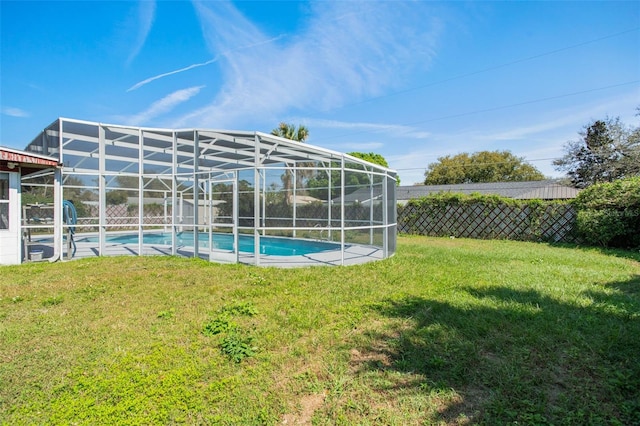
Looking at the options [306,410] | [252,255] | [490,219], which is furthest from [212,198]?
[490,219]

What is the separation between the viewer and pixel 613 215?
8.94 meters

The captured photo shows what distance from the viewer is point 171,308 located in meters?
4.02

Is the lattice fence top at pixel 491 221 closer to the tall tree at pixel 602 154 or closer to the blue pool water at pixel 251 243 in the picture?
the blue pool water at pixel 251 243

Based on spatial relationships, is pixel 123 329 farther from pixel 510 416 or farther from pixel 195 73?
pixel 195 73

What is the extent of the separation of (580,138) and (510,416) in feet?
82.7

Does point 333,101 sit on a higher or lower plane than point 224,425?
higher

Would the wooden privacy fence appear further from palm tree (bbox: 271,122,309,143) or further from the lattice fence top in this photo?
palm tree (bbox: 271,122,309,143)

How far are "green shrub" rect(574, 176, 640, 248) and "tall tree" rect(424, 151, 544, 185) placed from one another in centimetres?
2598

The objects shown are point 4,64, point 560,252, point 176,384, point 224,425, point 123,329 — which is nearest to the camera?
point 224,425

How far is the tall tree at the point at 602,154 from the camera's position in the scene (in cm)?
1653

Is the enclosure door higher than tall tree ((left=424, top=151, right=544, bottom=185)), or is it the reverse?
tall tree ((left=424, top=151, right=544, bottom=185))

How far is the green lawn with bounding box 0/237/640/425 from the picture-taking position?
210cm

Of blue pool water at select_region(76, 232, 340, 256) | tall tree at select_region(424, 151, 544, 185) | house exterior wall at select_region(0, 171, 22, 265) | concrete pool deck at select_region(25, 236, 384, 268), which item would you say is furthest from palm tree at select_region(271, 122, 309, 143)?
tall tree at select_region(424, 151, 544, 185)

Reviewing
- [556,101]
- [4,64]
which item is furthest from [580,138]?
[4,64]
